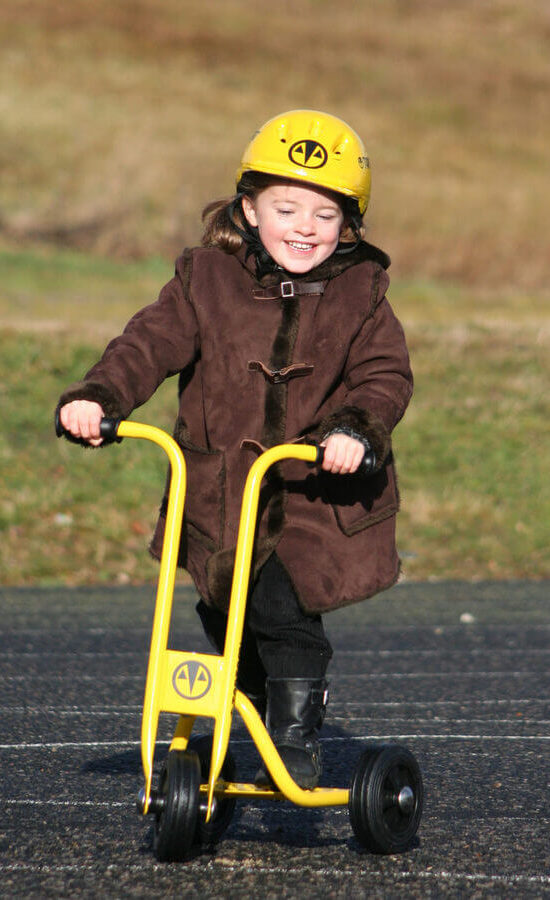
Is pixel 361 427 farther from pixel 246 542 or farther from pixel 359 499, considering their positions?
pixel 246 542

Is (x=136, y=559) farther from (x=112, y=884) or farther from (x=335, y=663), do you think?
(x=112, y=884)

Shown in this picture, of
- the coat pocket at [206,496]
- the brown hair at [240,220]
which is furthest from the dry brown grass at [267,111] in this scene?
the coat pocket at [206,496]

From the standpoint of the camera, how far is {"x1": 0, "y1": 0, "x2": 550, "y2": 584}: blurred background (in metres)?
13.2

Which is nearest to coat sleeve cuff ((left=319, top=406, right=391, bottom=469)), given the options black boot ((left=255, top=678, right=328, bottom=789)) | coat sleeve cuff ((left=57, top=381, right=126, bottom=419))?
coat sleeve cuff ((left=57, top=381, right=126, bottom=419))

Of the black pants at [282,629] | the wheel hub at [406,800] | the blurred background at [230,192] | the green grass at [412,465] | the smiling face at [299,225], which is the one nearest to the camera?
the wheel hub at [406,800]

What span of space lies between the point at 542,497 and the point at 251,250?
10018 millimetres

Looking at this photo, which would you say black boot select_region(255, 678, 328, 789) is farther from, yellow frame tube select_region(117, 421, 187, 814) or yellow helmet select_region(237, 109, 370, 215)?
yellow helmet select_region(237, 109, 370, 215)

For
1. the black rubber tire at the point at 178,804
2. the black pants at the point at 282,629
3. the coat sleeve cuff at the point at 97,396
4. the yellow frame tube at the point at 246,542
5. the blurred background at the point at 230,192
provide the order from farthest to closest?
the blurred background at the point at 230,192
the black pants at the point at 282,629
the coat sleeve cuff at the point at 97,396
the yellow frame tube at the point at 246,542
the black rubber tire at the point at 178,804

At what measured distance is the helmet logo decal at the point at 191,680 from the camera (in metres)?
3.72

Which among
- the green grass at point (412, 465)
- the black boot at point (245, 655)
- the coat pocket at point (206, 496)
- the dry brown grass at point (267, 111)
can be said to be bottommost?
the black boot at point (245, 655)

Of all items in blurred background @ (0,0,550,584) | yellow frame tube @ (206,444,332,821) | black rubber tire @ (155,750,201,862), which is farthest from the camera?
blurred background @ (0,0,550,584)

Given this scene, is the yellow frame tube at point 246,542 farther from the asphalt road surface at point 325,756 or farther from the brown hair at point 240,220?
the brown hair at point 240,220

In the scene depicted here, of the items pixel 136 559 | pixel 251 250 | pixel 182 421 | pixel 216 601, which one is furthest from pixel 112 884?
pixel 136 559

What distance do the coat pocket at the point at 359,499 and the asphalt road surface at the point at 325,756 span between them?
0.91 metres
